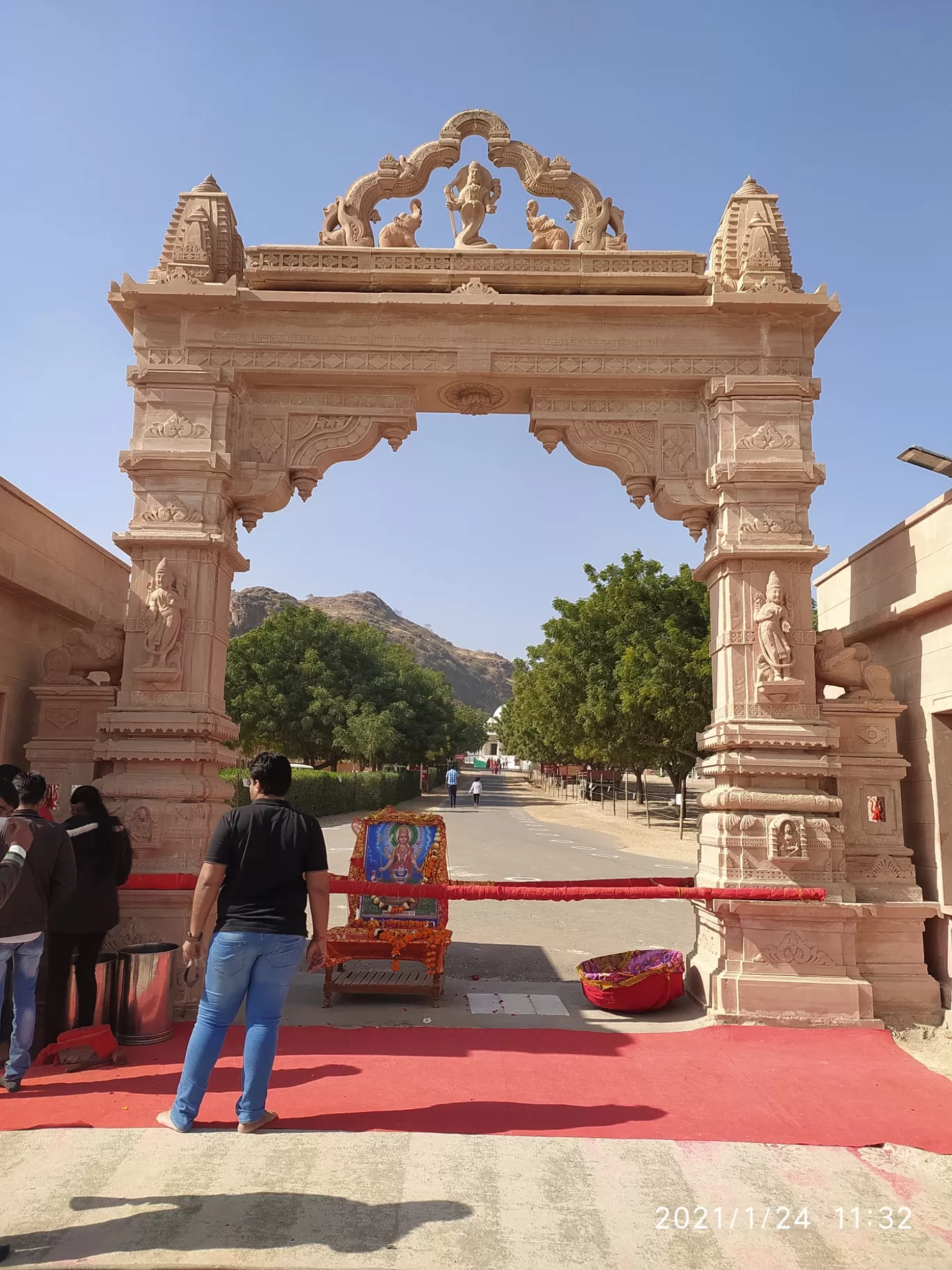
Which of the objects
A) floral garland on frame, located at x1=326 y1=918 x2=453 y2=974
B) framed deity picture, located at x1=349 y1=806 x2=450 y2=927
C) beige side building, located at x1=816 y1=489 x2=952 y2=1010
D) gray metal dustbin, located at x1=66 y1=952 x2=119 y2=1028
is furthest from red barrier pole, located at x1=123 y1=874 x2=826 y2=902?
beige side building, located at x1=816 y1=489 x2=952 y2=1010

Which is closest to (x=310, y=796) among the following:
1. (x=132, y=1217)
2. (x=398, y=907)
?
(x=398, y=907)

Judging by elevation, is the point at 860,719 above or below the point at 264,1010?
above

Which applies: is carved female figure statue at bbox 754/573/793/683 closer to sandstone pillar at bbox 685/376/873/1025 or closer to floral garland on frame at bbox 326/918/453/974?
sandstone pillar at bbox 685/376/873/1025

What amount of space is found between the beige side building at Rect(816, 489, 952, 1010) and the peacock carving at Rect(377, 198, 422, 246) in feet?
16.3

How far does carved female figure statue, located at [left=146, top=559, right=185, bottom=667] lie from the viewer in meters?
6.52

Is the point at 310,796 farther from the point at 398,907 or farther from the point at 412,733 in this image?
the point at 398,907

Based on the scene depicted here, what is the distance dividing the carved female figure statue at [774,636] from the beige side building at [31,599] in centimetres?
519

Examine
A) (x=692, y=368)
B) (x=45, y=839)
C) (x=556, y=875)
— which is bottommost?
(x=556, y=875)

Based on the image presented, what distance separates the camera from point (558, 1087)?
4.78 metres

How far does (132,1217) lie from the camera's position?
10.6 feet

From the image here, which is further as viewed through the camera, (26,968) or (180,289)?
(180,289)

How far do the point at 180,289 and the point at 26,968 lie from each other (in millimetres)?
5213

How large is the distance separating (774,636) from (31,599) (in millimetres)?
6155

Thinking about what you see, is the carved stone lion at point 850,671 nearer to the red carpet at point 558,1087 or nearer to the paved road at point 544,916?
the red carpet at point 558,1087
